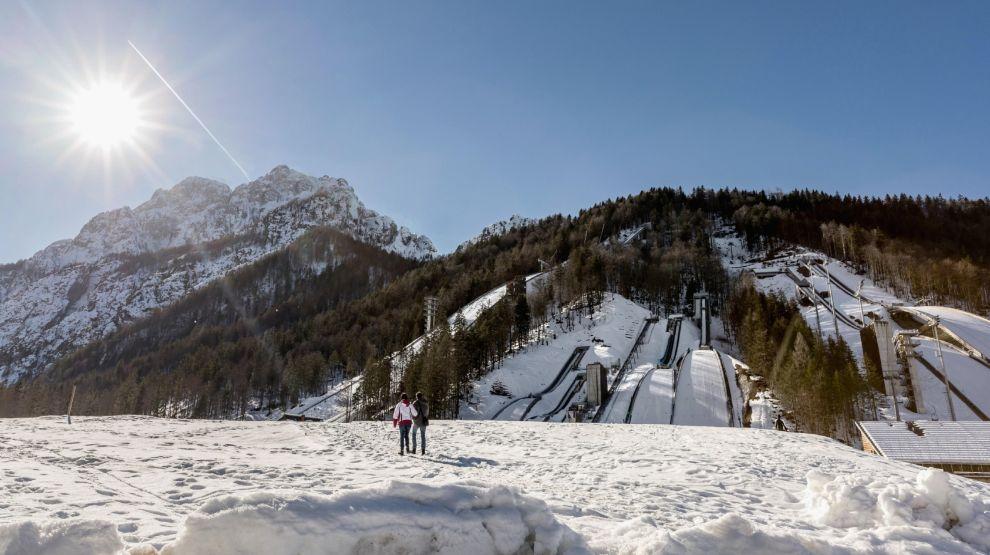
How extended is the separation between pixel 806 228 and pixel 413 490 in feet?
486

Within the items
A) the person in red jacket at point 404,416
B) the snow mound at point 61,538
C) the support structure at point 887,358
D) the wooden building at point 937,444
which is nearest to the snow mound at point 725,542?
the snow mound at point 61,538

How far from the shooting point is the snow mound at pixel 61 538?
3.46m

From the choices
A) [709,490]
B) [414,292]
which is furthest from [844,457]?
[414,292]

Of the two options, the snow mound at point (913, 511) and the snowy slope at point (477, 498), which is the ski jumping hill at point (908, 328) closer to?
the snowy slope at point (477, 498)

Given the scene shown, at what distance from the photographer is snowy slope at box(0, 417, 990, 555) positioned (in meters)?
4.18

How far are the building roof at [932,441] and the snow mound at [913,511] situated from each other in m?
19.0

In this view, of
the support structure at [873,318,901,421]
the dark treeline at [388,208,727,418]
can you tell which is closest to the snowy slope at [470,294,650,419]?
the dark treeline at [388,208,727,418]

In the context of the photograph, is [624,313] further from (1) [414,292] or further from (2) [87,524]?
(2) [87,524]

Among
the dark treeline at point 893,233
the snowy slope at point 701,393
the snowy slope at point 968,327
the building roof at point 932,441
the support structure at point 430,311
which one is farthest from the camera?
the support structure at point 430,311

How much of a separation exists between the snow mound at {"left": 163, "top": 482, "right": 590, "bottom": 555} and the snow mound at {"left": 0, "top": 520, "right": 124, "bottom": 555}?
1.83 feet

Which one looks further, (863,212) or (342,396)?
(863,212)

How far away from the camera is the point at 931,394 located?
45.0 meters

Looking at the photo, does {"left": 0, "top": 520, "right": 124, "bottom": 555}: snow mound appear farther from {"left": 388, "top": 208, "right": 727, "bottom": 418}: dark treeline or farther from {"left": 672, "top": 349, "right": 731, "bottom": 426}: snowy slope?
{"left": 388, "top": 208, "right": 727, "bottom": 418}: dark treeline

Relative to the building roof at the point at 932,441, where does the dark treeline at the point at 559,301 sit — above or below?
above
